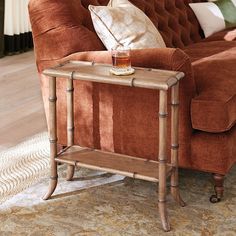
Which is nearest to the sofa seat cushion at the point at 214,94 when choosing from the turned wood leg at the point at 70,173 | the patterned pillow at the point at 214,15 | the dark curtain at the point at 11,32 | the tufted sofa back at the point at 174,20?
the tufted sofa back at the point at 174,20

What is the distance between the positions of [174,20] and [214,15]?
47 centimetres

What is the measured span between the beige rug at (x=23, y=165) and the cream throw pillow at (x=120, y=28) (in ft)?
2.31

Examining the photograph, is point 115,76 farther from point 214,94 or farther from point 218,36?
point 218,36

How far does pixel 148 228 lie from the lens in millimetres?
2051

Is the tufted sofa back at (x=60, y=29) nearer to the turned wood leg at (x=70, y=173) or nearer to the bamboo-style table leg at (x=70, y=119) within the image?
the bamboo-style table leg at (x=70, y=119)

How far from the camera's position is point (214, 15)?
370cm

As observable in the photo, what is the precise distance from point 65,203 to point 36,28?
2.63 ft

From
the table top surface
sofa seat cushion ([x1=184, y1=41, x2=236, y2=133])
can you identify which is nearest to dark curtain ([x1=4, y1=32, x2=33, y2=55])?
sofa seat cushion ([x1=184, y1=41, x2=236, y2=133])

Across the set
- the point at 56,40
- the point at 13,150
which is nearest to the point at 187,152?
the point at 56,40

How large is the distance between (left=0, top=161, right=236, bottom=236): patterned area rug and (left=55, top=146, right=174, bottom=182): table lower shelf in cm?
17

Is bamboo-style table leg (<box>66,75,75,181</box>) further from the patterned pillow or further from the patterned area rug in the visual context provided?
the patterned pillow

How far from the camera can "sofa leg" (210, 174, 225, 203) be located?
7.29 feet

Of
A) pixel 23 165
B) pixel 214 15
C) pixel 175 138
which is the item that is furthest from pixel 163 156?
pixel 214 15

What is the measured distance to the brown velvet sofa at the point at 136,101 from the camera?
7.04 ft
